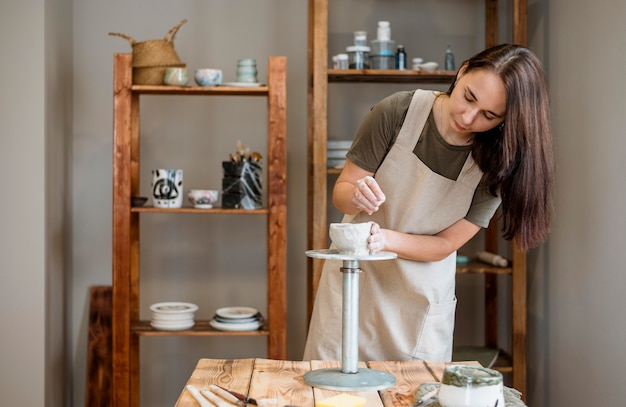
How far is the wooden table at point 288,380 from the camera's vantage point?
1465 millimetres

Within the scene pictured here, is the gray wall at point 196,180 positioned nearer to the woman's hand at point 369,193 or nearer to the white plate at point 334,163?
the white plate at point 334,163

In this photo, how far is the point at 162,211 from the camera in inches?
121

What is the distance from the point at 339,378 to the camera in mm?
1561

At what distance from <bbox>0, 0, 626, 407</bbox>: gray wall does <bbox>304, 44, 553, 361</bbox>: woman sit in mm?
840

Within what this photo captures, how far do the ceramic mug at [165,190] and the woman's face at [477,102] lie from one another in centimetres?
154

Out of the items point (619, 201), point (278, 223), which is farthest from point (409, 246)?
point (278, 223)

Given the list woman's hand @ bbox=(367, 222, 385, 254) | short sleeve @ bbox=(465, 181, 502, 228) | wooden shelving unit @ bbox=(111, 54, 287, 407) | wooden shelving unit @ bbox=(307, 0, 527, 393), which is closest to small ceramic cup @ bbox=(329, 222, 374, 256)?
woman's hand @ bbox=(367, 222, 385, 254)

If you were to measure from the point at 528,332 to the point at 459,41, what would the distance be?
1.35 meters

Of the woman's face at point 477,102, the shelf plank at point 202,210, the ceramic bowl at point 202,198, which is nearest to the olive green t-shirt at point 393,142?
the woman's face at point 477,102

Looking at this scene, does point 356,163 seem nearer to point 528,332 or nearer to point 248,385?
point 248,385

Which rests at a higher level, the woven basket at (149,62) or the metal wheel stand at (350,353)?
the woven basket at (149,62)

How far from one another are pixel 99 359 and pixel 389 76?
1.76 metres

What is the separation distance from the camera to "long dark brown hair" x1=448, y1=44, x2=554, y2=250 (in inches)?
68.8

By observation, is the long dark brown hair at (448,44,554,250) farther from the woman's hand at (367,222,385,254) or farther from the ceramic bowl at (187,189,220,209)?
the ceramic bowl at (187,189,220,209)
